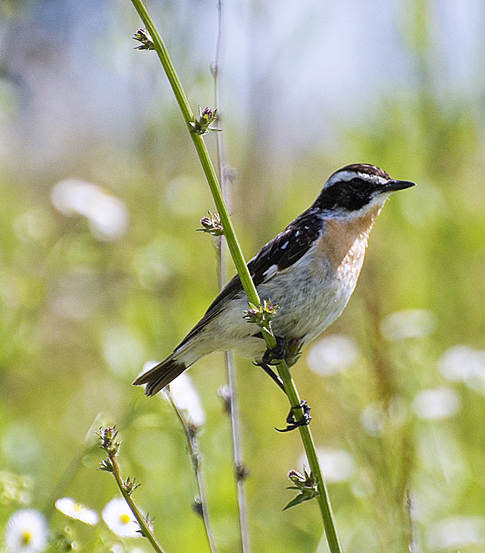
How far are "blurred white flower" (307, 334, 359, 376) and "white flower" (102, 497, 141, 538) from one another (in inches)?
83.6

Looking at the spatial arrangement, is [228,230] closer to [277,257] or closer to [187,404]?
[187,404]

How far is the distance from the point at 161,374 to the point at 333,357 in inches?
52.9

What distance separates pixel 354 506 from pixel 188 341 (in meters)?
1.67

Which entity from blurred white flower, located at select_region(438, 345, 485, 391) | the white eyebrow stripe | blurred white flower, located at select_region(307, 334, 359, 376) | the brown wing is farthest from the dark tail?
blurred white flower, located at select_region(438, 345, 485, 391)

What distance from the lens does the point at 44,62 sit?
6.52m

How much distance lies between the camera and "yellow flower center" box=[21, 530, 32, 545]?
83.5 inches

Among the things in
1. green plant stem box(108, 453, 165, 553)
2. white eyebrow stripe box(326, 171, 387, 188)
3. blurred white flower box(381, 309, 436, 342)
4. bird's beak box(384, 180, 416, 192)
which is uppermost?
white eyebrow stripe box(326, 171, 387, 188)

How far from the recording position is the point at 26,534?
215cm

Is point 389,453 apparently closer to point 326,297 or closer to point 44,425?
point 326,297

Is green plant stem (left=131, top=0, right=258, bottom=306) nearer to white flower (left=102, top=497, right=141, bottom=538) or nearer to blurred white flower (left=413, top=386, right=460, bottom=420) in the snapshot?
white flower (left=102, top=497, right=141, bottom=538)

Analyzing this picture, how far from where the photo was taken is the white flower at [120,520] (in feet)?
6.64

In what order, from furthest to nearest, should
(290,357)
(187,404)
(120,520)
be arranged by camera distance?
(290,357) → (187,404) → (120,520)

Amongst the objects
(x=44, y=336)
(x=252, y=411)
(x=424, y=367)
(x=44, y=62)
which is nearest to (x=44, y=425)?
(x=252, y=411)

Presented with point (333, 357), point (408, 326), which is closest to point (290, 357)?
point (333, 357)
